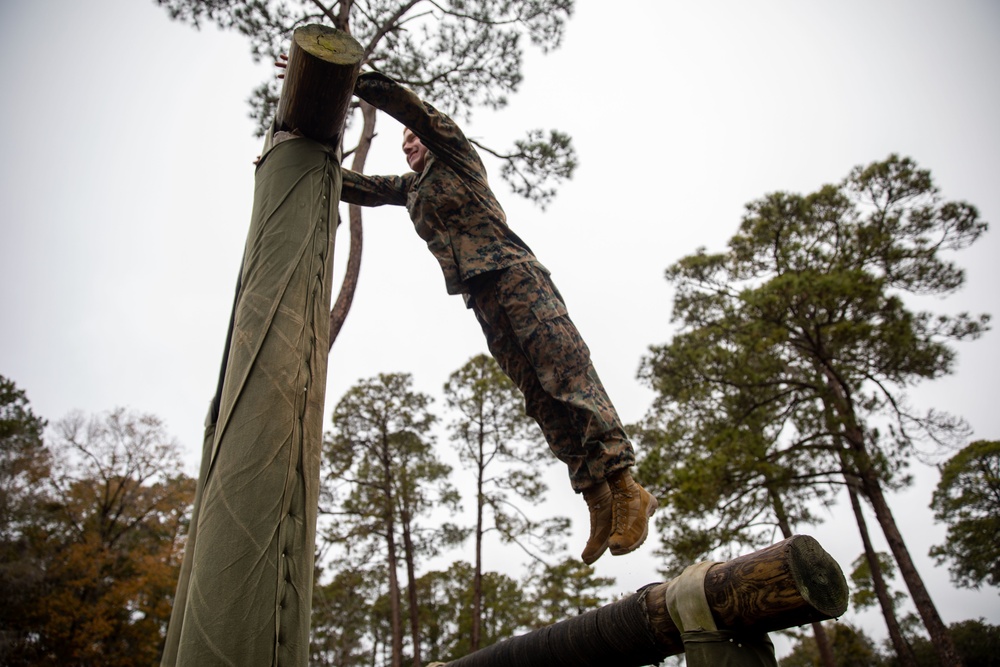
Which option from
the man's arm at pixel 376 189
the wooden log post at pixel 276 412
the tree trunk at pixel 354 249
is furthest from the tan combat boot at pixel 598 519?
the tree trunk at pixel 354 249

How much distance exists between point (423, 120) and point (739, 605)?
6.69ft

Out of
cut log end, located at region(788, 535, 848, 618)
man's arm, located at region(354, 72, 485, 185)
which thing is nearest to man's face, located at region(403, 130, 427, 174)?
man's arm, located at region(354, 72, 485, 185)

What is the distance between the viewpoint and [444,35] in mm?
7133

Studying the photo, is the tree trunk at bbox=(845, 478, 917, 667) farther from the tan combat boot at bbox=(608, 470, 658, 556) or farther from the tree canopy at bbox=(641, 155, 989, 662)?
the tan combat boot at bbox=(608, 470, 658, 556)

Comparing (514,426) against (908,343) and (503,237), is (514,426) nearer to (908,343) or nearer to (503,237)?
(908,343)

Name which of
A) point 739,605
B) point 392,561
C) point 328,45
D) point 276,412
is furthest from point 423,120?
point 392,561

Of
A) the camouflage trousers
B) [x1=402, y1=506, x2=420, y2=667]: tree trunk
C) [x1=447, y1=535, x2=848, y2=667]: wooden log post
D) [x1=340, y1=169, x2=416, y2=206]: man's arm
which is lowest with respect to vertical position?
[x1=447, y1=535, x2=848, y2=667]: wooden log post

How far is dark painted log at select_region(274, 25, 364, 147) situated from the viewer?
198 centimetres

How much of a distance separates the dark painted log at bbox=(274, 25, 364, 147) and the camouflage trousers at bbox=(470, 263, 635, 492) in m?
0.88

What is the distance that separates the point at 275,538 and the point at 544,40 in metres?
7.27

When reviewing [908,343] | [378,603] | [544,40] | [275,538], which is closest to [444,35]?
[544,40]

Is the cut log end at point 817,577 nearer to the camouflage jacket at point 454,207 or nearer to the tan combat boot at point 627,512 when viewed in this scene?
the tan combat boot at point 627,512

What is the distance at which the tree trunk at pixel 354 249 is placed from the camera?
538 cm

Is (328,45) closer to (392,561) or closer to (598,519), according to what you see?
(598,519)
